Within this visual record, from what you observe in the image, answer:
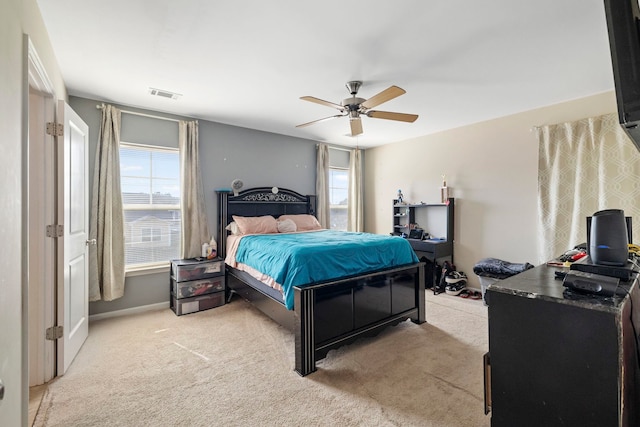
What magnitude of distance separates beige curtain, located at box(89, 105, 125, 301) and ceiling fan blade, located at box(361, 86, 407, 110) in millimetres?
3001

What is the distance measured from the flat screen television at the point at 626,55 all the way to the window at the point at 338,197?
16.4 ft

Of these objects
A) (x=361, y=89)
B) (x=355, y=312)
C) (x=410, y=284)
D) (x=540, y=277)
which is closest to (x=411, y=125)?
(x=361, y=89)

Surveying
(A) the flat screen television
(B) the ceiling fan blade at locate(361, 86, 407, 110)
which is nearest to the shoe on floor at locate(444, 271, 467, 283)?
(B) the ceiling fan blade at locate(361, 86, 407, 110)

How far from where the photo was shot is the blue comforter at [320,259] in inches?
98.7

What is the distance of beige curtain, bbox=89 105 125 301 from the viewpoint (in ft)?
11.1

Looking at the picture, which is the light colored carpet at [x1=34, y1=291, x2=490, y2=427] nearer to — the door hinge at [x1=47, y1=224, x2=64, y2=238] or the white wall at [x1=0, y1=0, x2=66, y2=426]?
the white wall at [x1=0, y1=0, x2=66, y2=426]

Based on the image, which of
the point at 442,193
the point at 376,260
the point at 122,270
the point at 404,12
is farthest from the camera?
the point at 442,193

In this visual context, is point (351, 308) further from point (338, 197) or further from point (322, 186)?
point (338, 197)

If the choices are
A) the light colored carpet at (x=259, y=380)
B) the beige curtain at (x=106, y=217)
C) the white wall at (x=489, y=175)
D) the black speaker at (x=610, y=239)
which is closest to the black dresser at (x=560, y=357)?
the black speaker at (x=610, y=239)

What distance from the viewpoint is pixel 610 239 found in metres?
1.25

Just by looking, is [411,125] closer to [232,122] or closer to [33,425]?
[232,122]

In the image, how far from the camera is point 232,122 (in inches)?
173

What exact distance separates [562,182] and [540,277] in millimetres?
3044

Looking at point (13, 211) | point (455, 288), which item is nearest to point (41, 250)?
point (13, 211)
